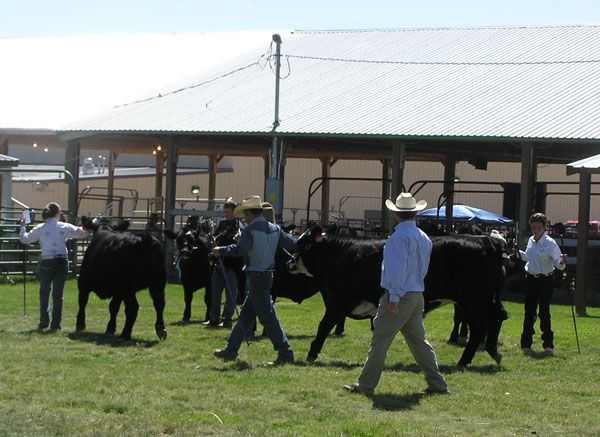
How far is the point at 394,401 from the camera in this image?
11070mm

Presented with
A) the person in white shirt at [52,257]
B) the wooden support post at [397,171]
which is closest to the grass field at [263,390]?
the person in white shirt at [52,257]

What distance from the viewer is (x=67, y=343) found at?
50.0 ft

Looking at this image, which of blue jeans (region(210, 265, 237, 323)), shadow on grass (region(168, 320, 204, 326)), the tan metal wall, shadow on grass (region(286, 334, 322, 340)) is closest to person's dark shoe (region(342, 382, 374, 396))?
shadow on grass (region(286, 334, 322, 340))

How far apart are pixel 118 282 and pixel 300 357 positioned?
3.10 metres

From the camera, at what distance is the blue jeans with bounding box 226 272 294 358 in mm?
13617

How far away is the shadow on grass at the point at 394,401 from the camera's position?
10757 millimetres

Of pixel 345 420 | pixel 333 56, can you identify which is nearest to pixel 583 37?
pixel 333 56

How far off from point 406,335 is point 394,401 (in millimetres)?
743

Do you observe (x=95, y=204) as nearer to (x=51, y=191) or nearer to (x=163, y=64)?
(x=51, y=191)

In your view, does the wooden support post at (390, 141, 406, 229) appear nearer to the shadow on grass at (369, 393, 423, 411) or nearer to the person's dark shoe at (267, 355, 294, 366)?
the person's dark shoe at (267, 355, 294, 366)

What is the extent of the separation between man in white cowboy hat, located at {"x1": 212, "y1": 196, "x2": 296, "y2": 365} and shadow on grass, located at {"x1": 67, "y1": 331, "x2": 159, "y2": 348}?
70.2 inches

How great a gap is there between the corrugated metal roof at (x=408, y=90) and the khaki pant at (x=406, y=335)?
50.8 ft

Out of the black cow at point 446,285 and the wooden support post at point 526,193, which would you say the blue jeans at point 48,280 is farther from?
the wooden support post at point 526,193

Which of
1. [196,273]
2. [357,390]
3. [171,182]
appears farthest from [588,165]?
[171,182]
